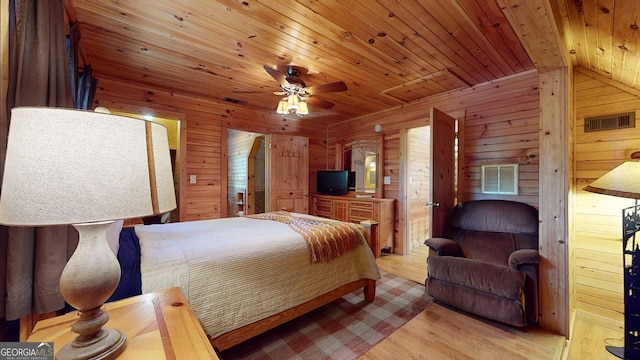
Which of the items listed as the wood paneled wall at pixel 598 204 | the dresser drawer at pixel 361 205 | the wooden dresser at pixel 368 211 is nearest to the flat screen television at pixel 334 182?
the wooden dresser at pixel 368 211

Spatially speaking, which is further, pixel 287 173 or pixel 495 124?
pixel 287 173

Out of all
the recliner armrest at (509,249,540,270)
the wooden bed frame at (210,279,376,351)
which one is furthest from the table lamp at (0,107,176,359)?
the recliner armrest at (509,249,540,270)

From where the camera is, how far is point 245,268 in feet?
5.29

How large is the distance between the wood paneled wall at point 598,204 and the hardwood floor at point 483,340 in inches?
9.3

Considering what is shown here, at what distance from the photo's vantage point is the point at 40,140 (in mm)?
590

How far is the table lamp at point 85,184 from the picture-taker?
589mm

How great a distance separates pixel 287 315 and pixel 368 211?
101 inches

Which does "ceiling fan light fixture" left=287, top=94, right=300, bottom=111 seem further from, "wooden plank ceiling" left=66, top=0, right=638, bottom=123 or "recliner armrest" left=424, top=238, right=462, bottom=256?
"recliner armrest" left=424, top=238, right=462, bottom=256

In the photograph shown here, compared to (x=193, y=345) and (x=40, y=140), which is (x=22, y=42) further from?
(x=193, y=345)

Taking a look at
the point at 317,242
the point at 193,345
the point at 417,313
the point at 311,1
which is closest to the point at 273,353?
the point at 317,242

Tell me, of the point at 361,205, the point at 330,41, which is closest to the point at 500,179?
the point at 361,205

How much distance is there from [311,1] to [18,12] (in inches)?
60.8

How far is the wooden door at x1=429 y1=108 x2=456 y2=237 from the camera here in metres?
2.76

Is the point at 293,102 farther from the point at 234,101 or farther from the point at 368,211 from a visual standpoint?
the point at 368,211
